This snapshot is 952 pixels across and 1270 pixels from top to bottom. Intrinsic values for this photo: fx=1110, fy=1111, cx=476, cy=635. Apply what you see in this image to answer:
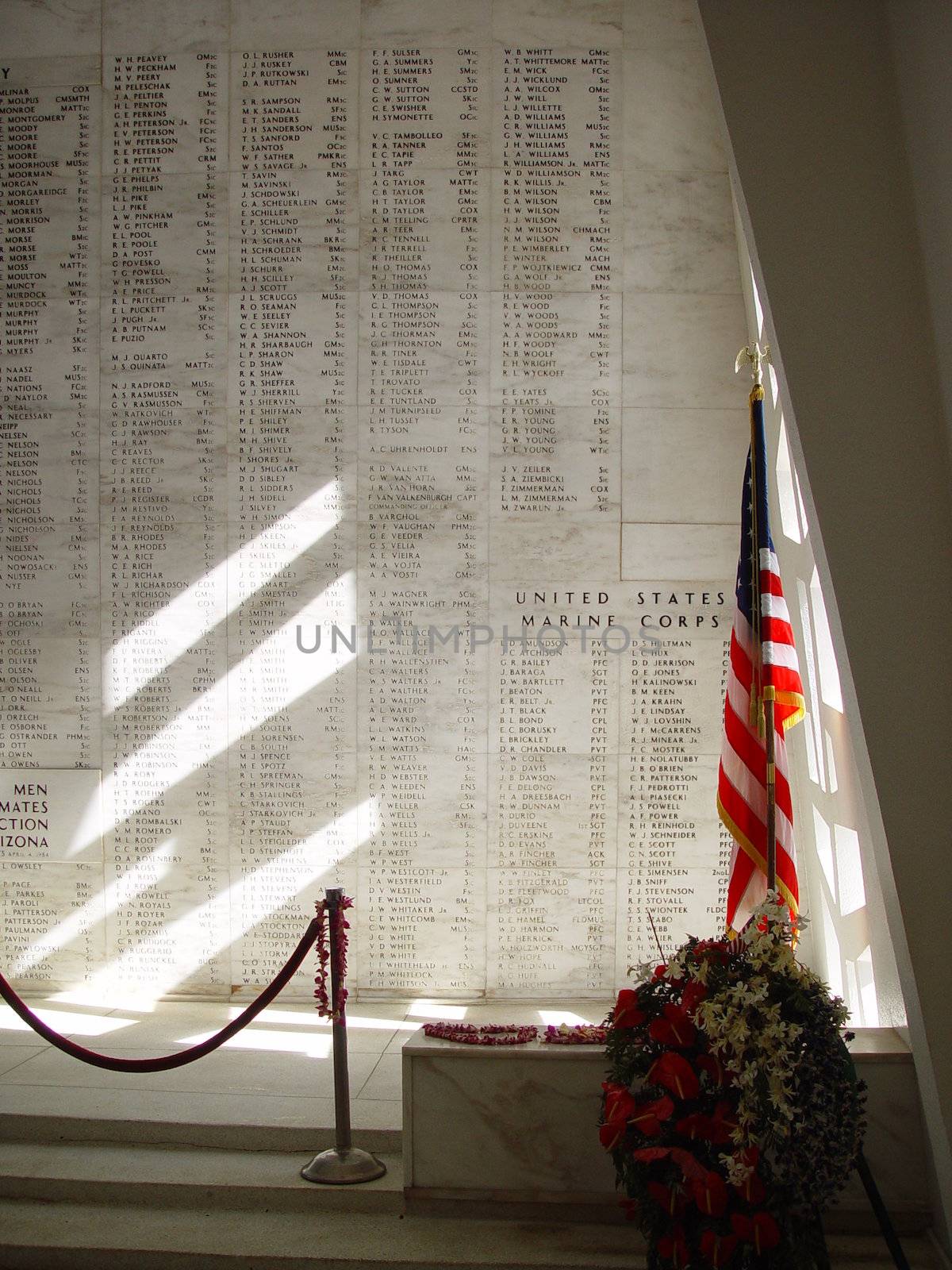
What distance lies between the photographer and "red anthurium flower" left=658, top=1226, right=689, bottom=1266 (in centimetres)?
312

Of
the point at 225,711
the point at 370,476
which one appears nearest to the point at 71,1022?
the point at 225,711

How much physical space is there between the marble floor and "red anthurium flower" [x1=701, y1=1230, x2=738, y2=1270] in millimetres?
1632

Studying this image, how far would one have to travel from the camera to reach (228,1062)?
199 inches

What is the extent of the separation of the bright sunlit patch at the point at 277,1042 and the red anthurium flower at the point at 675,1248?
92.4 inches

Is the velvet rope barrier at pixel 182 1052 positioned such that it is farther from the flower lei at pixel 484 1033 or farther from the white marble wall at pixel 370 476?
the white marble wall at pixel 370 476

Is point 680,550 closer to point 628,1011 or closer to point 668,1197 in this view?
point 628,1011

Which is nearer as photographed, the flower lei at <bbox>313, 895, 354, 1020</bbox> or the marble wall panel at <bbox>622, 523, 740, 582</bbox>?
the flower lei at <bbox>313, 895, 354, 1020</bbox>

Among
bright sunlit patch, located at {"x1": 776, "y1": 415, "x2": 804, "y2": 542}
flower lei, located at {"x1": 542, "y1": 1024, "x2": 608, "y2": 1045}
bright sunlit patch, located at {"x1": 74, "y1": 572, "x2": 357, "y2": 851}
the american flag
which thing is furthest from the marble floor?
bright sunlit patch, located at {"x1": 776, "y1": 415, "x2": 804, "y2": 542}

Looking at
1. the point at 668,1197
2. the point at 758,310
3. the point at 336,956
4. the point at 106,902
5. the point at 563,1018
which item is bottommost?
the point at 668,1197

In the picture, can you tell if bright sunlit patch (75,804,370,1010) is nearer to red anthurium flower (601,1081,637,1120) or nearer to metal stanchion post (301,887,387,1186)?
metal stanchion post (301,887,387,1186)

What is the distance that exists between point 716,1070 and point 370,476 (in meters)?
3.66

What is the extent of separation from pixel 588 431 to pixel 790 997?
133 inches

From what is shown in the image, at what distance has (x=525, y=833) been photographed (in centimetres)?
588

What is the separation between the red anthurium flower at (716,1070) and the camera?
3215 millimetres
